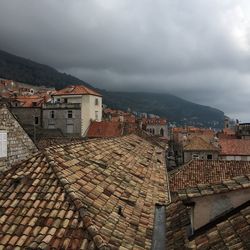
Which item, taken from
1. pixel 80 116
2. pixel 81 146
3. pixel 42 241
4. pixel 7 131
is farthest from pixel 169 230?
pixel 80 116

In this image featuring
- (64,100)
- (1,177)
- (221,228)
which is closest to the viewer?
(221,228)

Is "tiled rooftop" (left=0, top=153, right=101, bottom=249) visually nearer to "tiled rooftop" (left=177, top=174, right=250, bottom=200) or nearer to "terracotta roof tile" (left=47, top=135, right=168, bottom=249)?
"terracotta roof tile" (left=47, top=135, right=168, bottom=249)

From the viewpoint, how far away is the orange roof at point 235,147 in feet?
175

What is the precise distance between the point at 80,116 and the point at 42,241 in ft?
174

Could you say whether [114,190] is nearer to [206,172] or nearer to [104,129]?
[206,172]

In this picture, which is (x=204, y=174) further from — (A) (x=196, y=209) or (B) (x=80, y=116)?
(B) (x=80, y=116)

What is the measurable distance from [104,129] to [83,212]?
171ft

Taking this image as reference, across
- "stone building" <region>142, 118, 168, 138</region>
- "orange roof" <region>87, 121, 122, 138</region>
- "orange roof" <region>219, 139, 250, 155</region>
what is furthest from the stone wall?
"stone building" <region>142, 118, 168, 138</region>

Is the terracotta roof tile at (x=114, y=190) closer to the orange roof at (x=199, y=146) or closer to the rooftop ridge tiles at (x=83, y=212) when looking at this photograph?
the rooftop ridge tiles at (x=83, y=212)

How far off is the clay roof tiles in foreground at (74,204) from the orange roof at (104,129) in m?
45.3

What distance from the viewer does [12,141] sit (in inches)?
611

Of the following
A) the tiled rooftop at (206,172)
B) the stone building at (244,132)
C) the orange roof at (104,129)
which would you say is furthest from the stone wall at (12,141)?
the stone building at (244,132)

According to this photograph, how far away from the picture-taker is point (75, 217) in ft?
24.1

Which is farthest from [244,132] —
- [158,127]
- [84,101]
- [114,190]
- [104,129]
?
[114,190]
